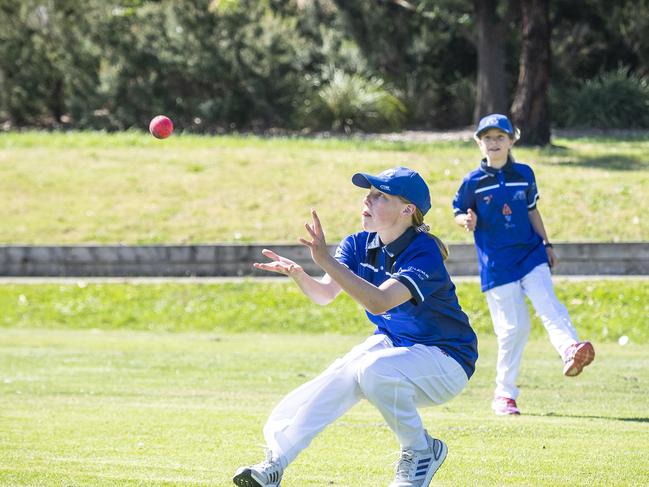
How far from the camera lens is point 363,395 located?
18.8 ft

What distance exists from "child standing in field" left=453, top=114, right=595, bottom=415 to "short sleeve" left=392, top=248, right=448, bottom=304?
10.8ft

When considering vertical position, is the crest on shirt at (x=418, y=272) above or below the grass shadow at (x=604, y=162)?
above

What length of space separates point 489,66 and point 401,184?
22.0 metres

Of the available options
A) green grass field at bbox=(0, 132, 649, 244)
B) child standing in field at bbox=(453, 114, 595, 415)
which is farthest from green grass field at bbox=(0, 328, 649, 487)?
green grass field at bbox=(0, 132, 649, 244)

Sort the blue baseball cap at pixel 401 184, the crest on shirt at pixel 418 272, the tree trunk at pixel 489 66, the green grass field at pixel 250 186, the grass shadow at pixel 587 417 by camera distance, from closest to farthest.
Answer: the crest on shirt at pixel 418 272
the blue baseball cap at pixel 401 184
the grass shadow at pixel 587 417
the green grass field at pixel 250 186
the tree trunk at pixel 489 66

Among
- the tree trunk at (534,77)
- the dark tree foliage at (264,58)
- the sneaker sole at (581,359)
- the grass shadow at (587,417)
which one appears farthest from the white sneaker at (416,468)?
the dark tree foliage at (264,58)

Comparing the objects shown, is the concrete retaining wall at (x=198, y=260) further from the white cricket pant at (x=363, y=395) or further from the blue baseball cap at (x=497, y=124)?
the white cricket pant at (x=363, y=395)

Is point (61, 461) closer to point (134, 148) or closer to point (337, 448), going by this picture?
point (337, 448)

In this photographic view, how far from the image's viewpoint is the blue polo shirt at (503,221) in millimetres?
9148

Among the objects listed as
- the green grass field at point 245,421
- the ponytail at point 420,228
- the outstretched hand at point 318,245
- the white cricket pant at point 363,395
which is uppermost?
the outstretched hand at point 318,245

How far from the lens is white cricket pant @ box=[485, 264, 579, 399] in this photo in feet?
29.5

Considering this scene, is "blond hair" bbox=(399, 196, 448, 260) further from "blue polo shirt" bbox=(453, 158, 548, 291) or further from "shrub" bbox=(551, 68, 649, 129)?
"shrub" bbox=(551, 68, 649, 129)

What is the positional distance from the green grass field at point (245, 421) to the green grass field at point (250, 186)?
509 cm

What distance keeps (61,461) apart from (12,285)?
11.1 meters
